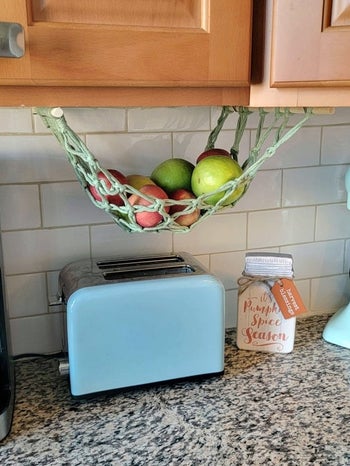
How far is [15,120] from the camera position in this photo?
0.90m

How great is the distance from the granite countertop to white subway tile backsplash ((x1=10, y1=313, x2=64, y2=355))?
26 mm

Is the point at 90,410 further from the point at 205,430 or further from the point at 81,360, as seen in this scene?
the point at 205,430

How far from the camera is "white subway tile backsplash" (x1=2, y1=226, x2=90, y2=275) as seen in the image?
945mm

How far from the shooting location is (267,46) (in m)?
0.69

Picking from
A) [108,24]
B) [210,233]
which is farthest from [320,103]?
[210,233]

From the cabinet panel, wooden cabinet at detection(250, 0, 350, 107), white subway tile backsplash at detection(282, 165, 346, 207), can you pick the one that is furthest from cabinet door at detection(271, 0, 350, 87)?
white subway tile backsplash at detection(282, 165, 346, 207)

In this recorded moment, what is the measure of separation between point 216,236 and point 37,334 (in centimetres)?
39

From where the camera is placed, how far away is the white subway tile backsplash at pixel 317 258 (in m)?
1.16

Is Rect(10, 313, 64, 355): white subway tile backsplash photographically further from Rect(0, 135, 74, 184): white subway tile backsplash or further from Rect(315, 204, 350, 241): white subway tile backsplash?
Rect(315, 204, 350, 241): white subway tile backsplash

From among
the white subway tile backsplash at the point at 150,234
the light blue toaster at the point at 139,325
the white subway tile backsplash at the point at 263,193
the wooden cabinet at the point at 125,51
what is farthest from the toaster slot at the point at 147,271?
the wooden cabinet at the point at 125,51

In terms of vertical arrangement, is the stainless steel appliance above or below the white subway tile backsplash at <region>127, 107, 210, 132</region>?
below

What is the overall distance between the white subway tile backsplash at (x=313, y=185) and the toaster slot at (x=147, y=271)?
1.01ft

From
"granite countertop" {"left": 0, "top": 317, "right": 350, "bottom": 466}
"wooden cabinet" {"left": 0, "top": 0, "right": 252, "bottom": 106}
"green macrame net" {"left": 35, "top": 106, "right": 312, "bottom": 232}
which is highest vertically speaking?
"wooden cabinet" {"left": 0, "top": 0, "right": 252, "bottom": 106}

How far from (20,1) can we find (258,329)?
0.68 meters
